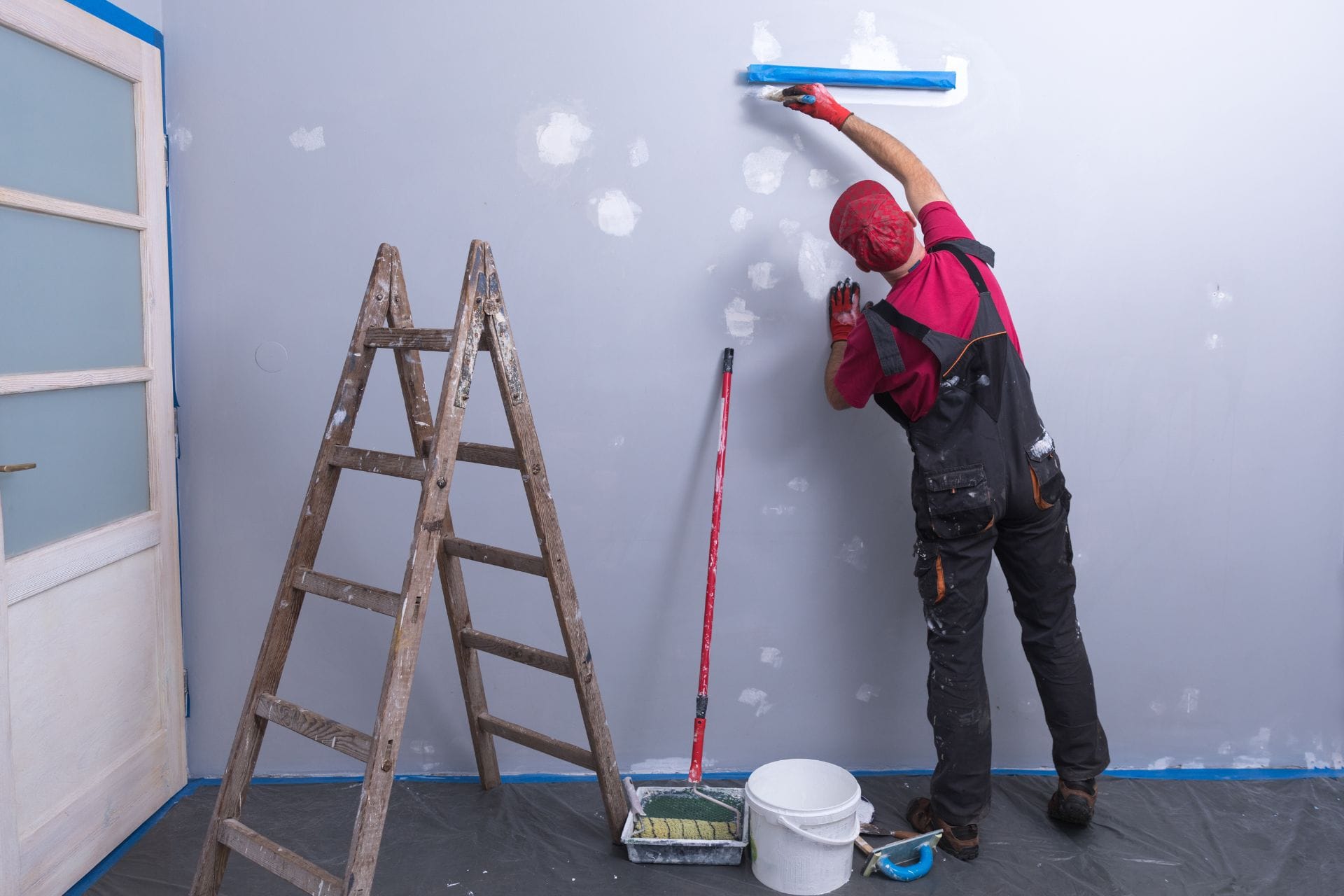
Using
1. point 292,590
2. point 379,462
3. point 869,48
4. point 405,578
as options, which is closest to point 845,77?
point 869,48

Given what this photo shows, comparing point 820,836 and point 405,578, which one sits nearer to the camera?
point 405,578

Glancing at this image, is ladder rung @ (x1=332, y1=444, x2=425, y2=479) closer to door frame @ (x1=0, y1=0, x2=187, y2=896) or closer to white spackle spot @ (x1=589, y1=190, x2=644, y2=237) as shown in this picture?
door frame @ (x1=0, y1=0, x2=187, y2=896)

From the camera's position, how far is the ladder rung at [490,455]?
1.89 metres

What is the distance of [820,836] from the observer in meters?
1.92

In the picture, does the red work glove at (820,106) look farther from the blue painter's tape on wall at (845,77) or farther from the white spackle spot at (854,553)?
the white spackle spot at (854,553)

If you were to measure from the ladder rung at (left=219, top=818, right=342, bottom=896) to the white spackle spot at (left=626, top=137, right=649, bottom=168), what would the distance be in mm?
1678

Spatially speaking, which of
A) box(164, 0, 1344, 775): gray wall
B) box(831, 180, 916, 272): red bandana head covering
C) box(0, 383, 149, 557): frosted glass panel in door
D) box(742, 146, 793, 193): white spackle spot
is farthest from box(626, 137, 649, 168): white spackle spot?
box(0, 383, 149, 557): frosted glass panel in door

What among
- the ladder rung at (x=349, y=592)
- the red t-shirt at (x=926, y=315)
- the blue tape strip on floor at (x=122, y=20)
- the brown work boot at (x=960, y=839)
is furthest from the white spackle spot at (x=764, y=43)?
the brown work boot at (x=960, y=839)

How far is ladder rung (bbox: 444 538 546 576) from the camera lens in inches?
76.8

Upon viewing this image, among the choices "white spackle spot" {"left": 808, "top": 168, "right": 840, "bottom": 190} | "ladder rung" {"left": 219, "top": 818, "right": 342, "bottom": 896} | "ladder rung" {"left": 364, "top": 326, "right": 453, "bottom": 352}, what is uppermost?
"white spackle spot" {"left": 808, "top": 168, "right": 840, "bottom": 190}

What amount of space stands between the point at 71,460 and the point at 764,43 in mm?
1850

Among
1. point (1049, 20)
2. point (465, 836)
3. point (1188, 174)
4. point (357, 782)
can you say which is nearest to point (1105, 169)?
point (1188, 174)

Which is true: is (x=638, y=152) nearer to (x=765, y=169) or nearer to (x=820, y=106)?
(x=765, y=169)

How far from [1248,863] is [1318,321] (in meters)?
1.37
